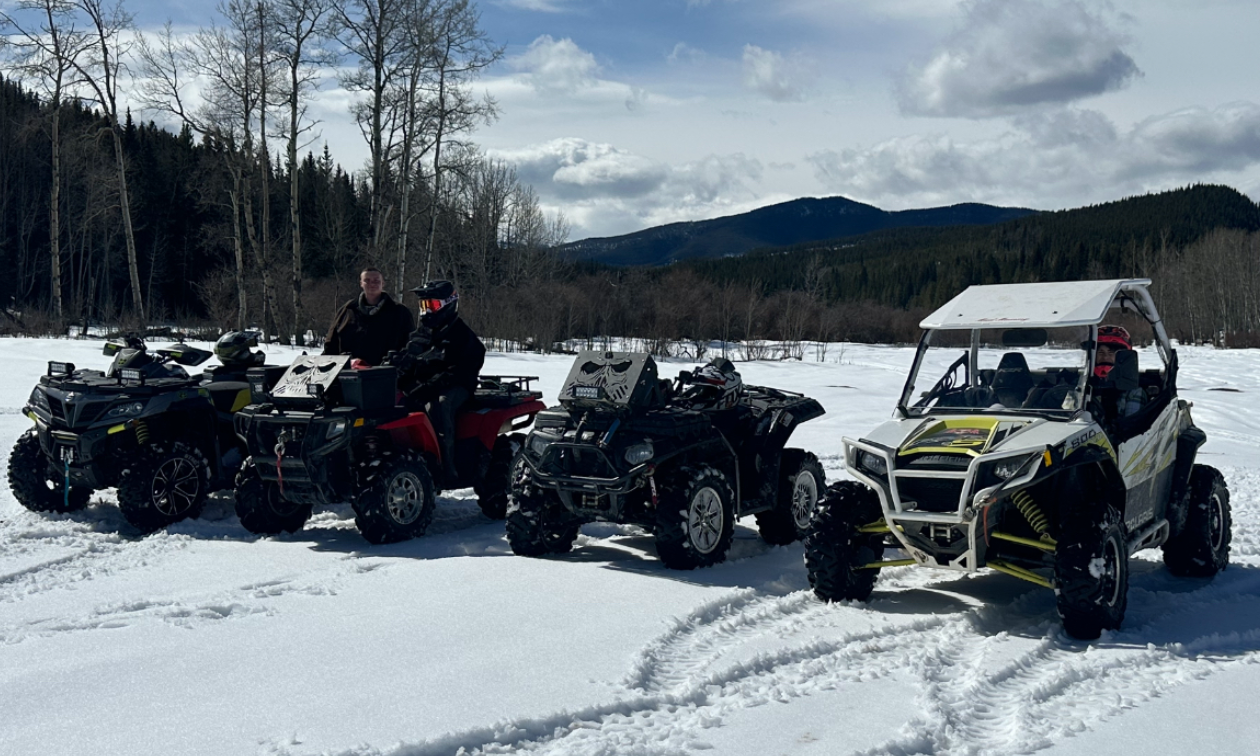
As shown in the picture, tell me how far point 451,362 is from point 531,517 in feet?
6.50

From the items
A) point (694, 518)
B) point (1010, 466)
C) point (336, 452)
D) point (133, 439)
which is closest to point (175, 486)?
point (133, 439)

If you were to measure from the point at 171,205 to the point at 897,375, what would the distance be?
4485cm

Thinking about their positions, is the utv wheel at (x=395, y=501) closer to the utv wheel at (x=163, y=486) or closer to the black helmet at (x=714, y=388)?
the utv wheel at (x=163, y=486)

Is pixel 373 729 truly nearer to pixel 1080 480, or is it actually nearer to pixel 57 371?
pixel 1080 480

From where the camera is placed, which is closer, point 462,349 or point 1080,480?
point 1080,480

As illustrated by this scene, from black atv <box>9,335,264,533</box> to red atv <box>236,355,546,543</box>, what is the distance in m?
0.64

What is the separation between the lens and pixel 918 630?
5.63 meters

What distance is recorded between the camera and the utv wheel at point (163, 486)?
26.0 ft

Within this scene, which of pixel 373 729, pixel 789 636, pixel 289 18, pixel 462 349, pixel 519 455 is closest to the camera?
pixel 373 729

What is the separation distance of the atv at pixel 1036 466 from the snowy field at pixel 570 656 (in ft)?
0.96

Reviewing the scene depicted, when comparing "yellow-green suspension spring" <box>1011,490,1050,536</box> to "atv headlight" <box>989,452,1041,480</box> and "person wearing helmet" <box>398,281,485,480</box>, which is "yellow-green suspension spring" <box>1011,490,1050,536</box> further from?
"person wearing helmet" <box>398,281,485,480</box>

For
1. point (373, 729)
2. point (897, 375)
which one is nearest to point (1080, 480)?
point (373, 729)

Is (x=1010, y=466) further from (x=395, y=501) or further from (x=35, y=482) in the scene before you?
(x=35, y=482)

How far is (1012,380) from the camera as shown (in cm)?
642
